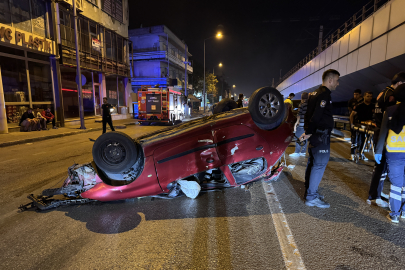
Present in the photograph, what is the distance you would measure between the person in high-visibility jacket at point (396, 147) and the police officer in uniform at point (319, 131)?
0.67m

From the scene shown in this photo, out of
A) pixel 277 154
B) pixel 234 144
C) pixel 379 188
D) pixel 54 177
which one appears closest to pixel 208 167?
pixel 234 144

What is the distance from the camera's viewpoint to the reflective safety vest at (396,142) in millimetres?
2842

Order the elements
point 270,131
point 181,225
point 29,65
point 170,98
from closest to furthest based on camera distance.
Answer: point 181,225, point 270,131, point 29,65, point 170,98

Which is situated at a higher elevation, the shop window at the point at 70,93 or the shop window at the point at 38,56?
the shop window at the point at 38,56

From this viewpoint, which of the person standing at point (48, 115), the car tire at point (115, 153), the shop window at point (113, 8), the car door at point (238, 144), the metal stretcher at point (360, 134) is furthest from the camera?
the shop window at point (113, 8)

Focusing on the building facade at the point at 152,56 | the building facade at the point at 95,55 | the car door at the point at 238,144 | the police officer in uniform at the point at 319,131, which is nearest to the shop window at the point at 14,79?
the building facade at the point at 95,55

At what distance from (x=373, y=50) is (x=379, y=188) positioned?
11.3 metres

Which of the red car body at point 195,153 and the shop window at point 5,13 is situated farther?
the shop window at point 5,13

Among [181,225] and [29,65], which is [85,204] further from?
[29,65]

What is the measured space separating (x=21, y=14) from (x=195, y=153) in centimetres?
1491

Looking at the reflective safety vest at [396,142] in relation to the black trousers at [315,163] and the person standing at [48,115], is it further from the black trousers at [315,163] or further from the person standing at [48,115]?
the person standing at [48,115]

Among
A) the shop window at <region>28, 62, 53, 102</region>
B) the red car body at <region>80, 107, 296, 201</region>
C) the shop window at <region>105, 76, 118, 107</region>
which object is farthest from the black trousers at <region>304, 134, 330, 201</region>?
the shop window at <region>105, 76, 118, 107</region>

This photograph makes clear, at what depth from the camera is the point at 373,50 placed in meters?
11.5

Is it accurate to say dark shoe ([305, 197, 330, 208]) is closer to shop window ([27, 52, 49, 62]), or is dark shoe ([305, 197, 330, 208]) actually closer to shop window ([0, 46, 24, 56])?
shop window ([0, 46, 24, 56])
